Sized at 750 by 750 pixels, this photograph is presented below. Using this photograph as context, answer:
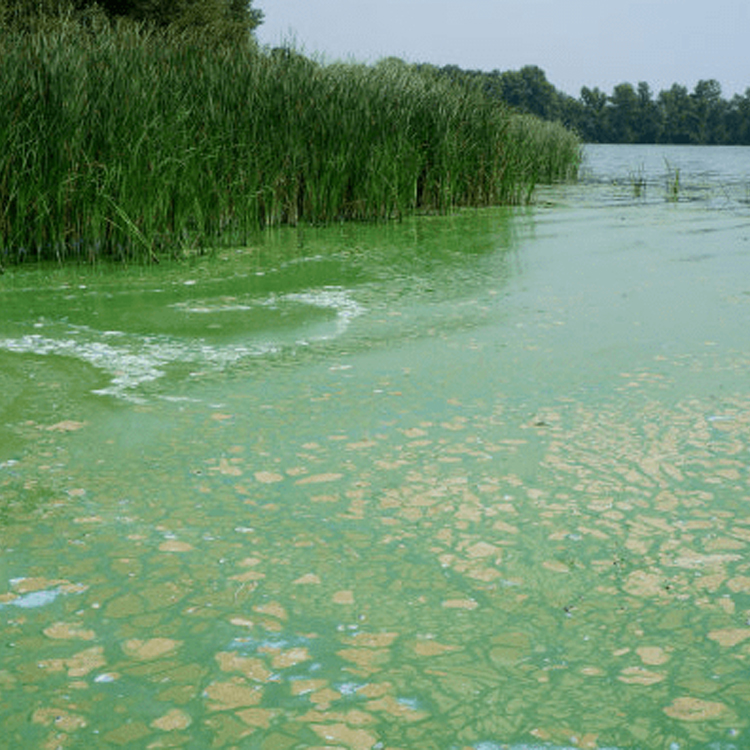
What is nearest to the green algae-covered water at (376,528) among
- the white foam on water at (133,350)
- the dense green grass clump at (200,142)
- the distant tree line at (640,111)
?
the white foam on water at (133,350)

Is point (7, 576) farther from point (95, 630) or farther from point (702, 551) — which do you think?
point (702, 551)

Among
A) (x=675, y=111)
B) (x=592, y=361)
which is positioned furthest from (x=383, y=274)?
(x=675, y=111)

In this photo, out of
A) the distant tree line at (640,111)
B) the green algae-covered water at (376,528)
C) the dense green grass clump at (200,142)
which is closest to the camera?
the green algae-covered water at (376,528)

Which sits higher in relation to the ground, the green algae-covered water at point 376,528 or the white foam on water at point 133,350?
the white foam on water at point 133,350

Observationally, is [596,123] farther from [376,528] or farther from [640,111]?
[376,528]

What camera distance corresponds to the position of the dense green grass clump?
5.07 m

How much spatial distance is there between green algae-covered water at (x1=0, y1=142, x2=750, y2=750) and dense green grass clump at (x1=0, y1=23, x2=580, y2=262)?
4.15 feet

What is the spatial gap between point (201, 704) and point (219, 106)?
5068mm

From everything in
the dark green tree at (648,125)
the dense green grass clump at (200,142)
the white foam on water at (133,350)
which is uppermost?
the dark green tree at (648,125)

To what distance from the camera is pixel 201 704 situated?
1.38 m

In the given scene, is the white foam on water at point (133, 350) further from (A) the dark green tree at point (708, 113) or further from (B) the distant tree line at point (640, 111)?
(A) the dark green tree at point (708, 113)

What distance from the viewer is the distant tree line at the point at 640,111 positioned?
6838 cm

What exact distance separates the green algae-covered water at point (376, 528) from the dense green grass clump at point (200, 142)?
1.27 metres

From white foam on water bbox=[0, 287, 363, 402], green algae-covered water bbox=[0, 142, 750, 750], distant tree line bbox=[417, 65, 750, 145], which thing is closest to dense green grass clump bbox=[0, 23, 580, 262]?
green algae-covered water bbox=[0, 142, 750, 750]
